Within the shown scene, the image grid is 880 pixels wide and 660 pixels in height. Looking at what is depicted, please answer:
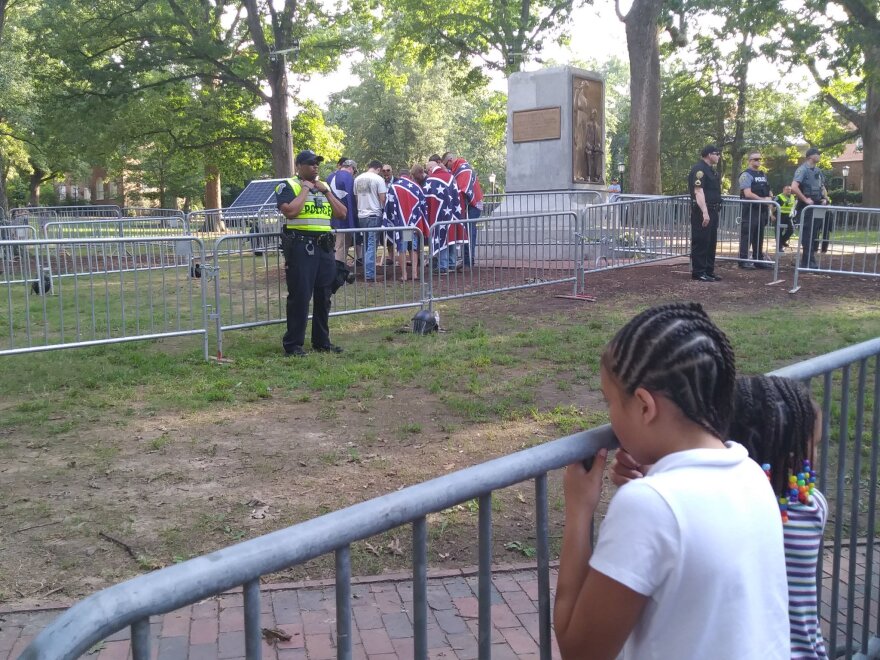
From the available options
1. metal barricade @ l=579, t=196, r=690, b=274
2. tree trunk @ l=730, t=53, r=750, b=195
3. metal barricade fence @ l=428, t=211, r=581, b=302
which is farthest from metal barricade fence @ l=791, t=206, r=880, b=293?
tree trunk @ l=730, t=53, r=750, b=195

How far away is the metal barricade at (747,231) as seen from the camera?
13.9 meters

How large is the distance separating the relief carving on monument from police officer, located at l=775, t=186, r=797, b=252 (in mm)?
3697

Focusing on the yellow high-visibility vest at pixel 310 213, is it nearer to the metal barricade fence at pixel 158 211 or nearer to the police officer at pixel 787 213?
the police officer at pixel 787 213

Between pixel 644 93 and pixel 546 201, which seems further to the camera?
pixel 644 93

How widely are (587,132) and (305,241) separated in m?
10.8

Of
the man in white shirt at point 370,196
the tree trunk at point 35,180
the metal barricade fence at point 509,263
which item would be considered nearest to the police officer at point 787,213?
the metal barricade fence at point 509,263

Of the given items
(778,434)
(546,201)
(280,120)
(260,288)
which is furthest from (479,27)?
(778,434)

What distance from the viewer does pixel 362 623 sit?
3369 millimetres

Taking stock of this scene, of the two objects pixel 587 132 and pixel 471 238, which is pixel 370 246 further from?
pixel 587 132

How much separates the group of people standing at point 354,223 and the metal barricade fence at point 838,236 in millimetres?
5141

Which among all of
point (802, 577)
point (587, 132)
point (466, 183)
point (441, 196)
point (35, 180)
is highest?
point (35, 180)

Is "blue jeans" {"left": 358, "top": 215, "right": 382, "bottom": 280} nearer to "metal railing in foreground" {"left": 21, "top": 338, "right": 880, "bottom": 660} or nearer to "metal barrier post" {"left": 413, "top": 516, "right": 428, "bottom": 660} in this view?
"metal railing in foreground" {"left": 21, "top": 338, "right": 880, "bottom": 660}

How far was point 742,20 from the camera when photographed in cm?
2006

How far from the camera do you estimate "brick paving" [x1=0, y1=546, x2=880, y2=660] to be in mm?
3152
